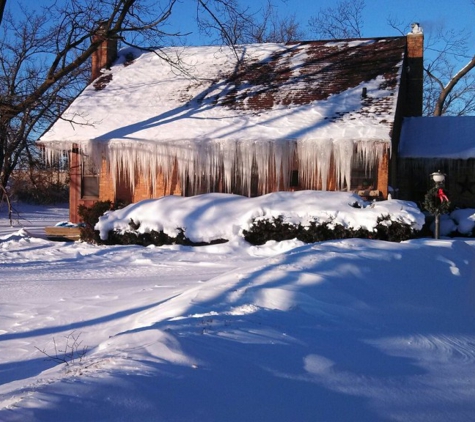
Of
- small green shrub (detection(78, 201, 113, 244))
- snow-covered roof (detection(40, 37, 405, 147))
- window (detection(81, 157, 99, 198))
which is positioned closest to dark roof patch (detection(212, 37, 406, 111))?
snow-covered roof (detection(40, 37, 405, 147))

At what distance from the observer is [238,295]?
731 centimetres

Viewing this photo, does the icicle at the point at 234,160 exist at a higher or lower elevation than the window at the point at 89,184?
higher

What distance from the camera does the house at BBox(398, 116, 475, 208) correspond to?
19672mm

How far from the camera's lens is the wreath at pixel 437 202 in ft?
50.0

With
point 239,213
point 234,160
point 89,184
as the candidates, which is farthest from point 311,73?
point 89,184

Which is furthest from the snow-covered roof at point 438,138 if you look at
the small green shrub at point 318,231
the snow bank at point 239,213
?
the small green shrub at point 318,231

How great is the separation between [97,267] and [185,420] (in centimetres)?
969

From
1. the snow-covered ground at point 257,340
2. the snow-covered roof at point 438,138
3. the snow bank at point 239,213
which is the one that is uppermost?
the snow-covered roof at point 438,138

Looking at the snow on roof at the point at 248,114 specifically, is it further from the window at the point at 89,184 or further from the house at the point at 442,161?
the house at the point at 442,161

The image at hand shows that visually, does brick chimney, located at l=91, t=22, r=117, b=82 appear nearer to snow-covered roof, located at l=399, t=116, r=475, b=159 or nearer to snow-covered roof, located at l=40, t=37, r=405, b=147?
snow-covered roof, located at l=40, t=37, r=405, b=147

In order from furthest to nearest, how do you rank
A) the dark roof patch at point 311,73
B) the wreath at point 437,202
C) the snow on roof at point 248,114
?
the dark roof patch at point 311,73 → the snow on roof at point 248,114 → the wreath at point 437,202

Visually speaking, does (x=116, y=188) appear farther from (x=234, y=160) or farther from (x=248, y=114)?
(x=248, y=114)

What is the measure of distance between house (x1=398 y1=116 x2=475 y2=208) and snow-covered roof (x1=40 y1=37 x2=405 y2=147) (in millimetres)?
2772

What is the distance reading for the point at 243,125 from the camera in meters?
18.2
